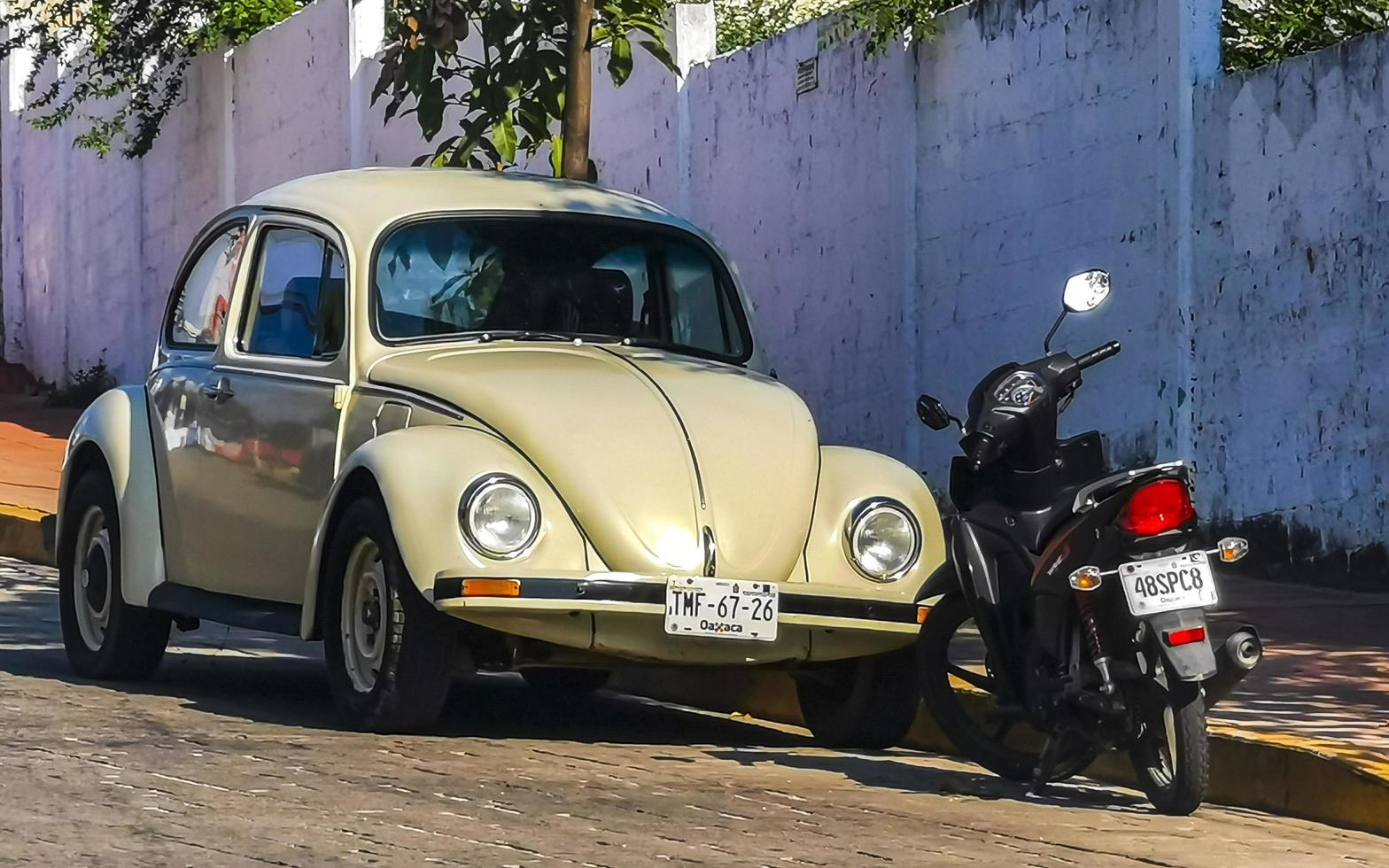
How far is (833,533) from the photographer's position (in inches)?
303

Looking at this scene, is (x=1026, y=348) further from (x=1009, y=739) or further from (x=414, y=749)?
(x=414, y=749)

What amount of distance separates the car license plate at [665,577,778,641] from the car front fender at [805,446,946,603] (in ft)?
0.73

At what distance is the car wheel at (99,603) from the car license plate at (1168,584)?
152 inches

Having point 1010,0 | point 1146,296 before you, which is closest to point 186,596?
point 1146,296

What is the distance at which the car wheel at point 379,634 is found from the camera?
24.4ft

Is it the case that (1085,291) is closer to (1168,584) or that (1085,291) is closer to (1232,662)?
(1168,584)

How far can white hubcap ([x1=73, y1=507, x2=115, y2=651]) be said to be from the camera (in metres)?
9.25

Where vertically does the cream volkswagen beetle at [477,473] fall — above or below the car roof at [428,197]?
below

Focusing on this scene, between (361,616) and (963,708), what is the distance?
6.05 feet

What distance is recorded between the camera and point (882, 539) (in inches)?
305

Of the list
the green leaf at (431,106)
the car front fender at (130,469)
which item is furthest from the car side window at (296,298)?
the green leaf at (431,106)

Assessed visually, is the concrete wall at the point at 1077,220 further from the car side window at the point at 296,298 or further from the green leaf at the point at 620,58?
the car side window at the point at 296,298

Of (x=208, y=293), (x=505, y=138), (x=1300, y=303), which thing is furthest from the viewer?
(x=505, y=138)

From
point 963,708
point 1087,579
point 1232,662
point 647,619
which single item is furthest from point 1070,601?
point 647,619
